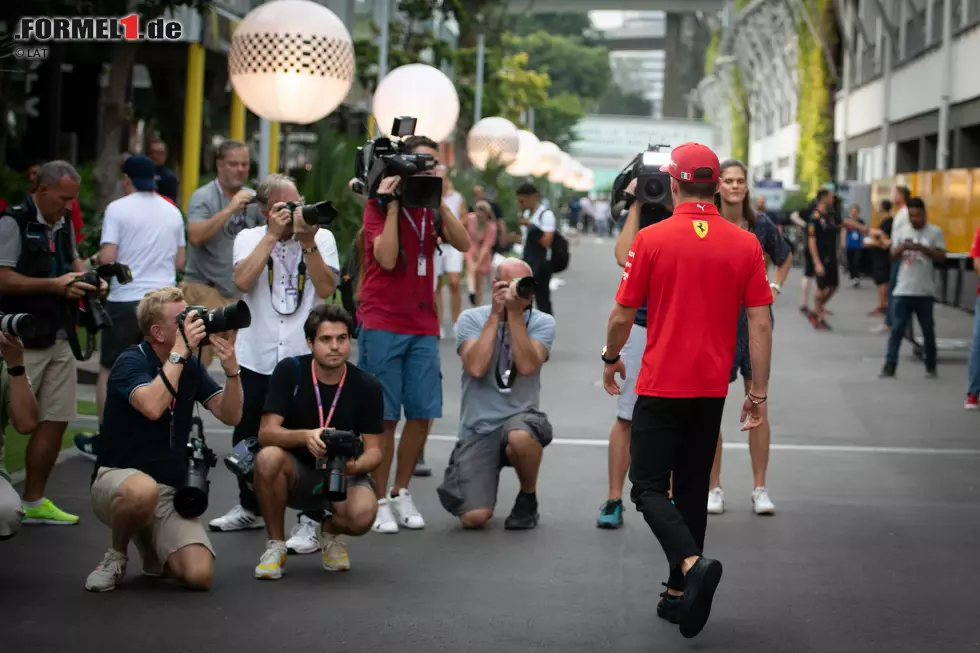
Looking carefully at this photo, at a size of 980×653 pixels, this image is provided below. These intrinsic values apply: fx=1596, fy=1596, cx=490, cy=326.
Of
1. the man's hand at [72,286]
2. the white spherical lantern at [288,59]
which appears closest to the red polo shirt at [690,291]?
the man's hand at [72,286]

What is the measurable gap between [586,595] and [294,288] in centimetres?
246

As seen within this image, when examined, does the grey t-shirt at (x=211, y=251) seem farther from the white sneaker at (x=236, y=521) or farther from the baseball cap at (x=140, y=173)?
the white sneaker at (x=236, y=521)

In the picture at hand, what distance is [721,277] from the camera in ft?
20.3

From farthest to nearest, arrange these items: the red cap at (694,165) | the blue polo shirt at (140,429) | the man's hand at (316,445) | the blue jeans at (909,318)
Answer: the blue jeans at (909,318) → the man's hand at (316,445) → the blue polo shirt at (140,429) → the red cap at (694,165)

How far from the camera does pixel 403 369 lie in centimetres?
849

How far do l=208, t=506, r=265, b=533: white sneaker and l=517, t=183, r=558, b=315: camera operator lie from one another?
8.71 m

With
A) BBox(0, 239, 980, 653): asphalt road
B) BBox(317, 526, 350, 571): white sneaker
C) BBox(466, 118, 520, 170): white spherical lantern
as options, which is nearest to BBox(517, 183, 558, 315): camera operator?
BBox(0, 239, 980, 653): asphalt road

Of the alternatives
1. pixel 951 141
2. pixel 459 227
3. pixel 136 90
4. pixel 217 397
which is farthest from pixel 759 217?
pixel 951 141

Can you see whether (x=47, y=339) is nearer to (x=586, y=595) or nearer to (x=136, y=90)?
(x=586, y=595)

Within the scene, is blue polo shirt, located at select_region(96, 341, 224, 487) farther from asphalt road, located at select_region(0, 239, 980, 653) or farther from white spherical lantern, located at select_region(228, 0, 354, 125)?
white spherical lantern, located at select_region(228, 0, 354, 125)

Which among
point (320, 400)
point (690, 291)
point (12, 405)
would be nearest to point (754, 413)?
point (690, 291)

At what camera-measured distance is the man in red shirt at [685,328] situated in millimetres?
6176

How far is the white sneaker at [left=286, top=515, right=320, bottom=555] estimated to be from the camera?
7.62 m

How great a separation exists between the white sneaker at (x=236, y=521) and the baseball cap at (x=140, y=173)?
2758 millimetres
